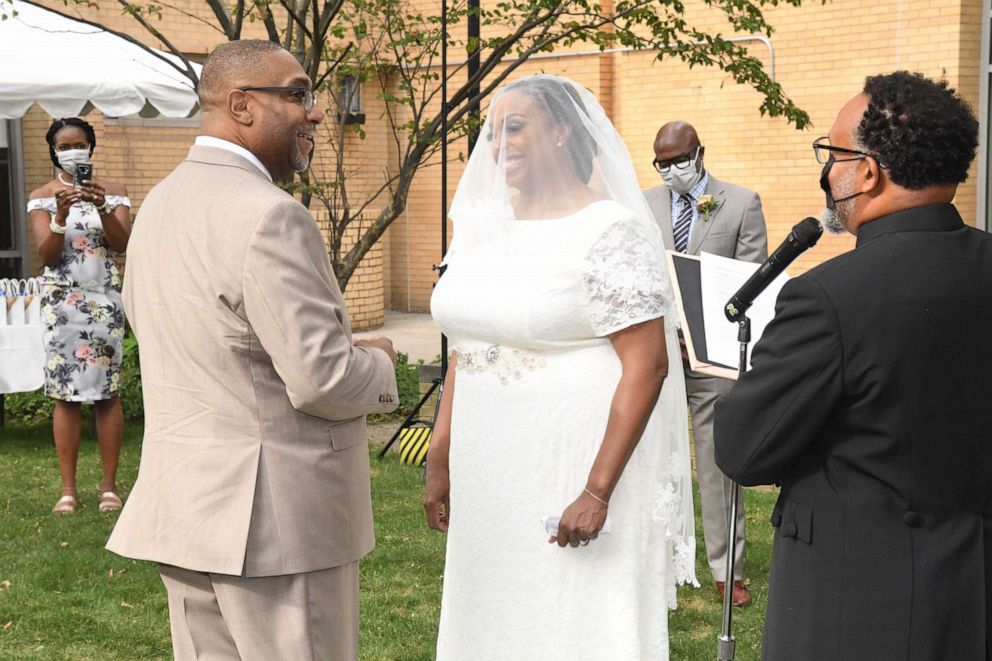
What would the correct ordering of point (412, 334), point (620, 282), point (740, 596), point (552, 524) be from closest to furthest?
point (620, 282) < point (552, 524) < point (740, 596) < point (412, 334)

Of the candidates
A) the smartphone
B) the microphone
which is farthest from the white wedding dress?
the smartphone

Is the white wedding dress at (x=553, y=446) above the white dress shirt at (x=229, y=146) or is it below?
below

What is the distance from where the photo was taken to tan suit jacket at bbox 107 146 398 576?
2.86m

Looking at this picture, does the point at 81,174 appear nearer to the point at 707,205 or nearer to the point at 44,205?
the point at 44,205

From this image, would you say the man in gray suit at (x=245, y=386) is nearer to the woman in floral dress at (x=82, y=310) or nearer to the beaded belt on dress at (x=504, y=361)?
the beaded belt on dress at (x=504, y=361)

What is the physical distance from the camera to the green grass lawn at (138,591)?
5191mm

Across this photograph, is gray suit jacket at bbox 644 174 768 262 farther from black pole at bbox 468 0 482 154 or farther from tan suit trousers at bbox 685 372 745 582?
black pole at bbox 468 0 482 154

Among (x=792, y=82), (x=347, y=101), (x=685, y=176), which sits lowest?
(x=685, y=176)

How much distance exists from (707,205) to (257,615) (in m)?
3.45

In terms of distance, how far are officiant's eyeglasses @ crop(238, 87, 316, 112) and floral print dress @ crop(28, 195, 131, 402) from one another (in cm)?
430

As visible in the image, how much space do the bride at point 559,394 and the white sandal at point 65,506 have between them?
13.9 feet

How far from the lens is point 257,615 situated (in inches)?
A: 120

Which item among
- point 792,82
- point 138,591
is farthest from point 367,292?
point 138,591

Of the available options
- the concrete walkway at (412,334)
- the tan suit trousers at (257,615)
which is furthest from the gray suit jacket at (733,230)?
the concrete walkway at (412,334)
